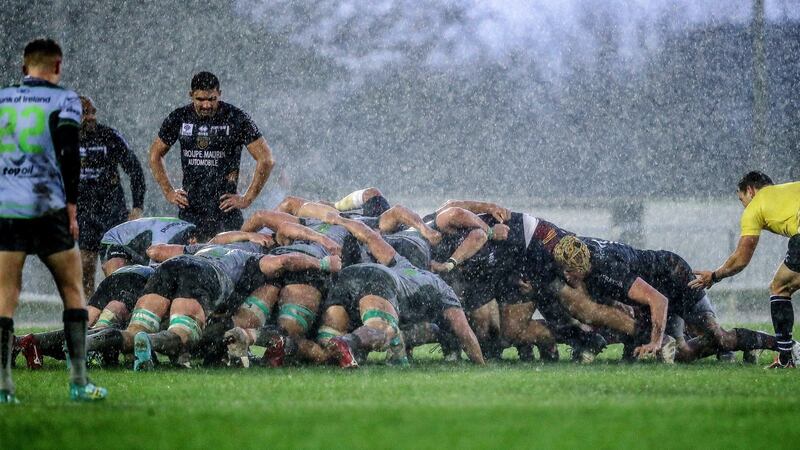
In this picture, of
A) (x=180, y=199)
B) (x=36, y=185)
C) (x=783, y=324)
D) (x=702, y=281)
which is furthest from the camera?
(x=180, y=199)

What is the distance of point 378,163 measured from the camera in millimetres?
33188

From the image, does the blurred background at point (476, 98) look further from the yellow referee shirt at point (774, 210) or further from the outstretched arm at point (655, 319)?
the outstretched arm at point (655, 319)

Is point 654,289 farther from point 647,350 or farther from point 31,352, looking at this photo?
point 31,352

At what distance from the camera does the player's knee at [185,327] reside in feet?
28.4

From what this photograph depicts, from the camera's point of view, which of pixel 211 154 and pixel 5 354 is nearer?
pixel 5 354

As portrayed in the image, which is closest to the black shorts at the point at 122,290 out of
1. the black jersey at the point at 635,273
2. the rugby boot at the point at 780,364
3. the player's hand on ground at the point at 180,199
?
the player's hand on ground at the point at 180,199

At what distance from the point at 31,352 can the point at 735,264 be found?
18.1ft

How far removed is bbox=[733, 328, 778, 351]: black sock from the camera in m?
10.1

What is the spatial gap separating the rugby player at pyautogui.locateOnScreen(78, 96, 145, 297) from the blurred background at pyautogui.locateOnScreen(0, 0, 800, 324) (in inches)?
693

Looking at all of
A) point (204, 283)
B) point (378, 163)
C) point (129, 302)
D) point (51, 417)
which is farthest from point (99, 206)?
point (378, 163)

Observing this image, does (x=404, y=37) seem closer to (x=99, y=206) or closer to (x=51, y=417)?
(x=99, y=206)

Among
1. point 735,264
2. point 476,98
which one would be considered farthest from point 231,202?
point 476,98

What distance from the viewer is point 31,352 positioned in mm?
8906

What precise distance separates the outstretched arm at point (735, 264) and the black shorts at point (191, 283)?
3871mm
